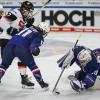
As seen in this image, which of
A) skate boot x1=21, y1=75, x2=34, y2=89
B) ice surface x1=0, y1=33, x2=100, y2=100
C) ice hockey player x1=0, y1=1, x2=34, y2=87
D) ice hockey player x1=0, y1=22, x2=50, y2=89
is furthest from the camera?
ice hockey player x1=0, y1=1, x2=34, y2=87

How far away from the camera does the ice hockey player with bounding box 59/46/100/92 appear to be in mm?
5156

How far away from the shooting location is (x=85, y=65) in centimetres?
532

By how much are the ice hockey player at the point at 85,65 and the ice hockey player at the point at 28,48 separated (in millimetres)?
343

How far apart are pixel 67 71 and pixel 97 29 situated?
12.2 feet

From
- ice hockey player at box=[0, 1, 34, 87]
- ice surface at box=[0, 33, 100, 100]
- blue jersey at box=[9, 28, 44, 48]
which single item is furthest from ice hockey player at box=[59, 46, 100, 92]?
ice hockey player at box=[0, 1, 34, 87]

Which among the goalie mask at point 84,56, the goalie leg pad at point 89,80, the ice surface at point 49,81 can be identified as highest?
the goalie mask at point 84,56

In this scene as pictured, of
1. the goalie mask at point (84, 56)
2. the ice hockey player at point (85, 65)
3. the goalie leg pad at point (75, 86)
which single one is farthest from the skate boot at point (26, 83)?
the goalie mask at point (84, 56)

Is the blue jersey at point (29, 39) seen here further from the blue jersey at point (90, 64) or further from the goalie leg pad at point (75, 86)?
the goalie leg pad at point (75, 86)

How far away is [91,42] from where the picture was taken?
8.87m

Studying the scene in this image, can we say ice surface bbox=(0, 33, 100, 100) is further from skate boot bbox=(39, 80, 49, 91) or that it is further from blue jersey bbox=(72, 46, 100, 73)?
blue jersey bbox=(72, 46, 100, 73)

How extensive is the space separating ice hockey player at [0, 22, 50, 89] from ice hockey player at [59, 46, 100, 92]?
34cm

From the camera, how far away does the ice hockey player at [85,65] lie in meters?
5.16

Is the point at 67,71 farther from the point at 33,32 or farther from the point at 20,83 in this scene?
the point at 33,32

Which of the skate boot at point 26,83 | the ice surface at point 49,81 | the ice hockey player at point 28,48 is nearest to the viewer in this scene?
the ice surface at point 49,81
